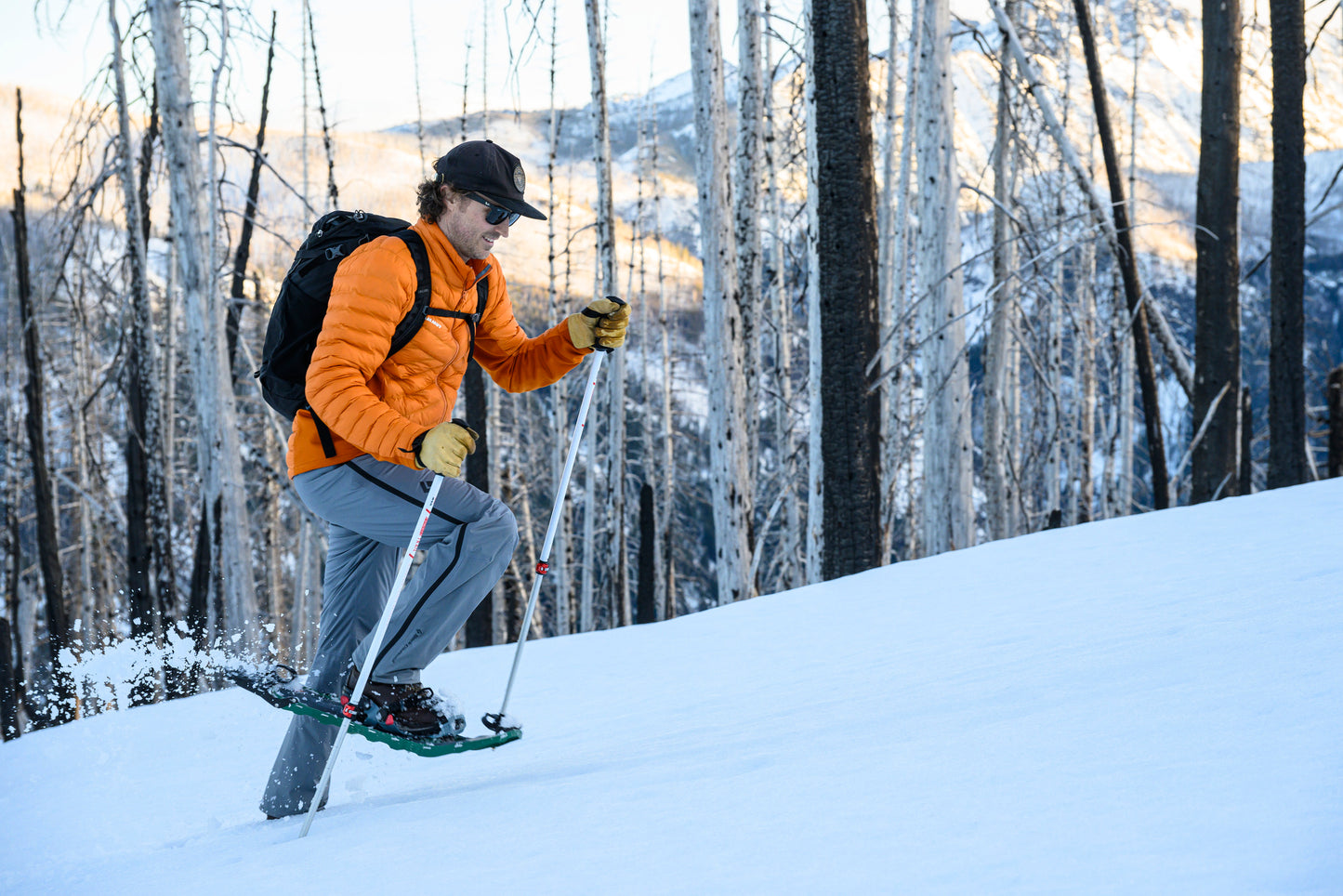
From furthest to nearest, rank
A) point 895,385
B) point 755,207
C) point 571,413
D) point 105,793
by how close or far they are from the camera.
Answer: point 571,413 → point 895,385 → point 755,207 → point 105,793

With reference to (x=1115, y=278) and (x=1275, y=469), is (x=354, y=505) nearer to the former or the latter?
(x=1275, y=469)

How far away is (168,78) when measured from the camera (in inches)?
307

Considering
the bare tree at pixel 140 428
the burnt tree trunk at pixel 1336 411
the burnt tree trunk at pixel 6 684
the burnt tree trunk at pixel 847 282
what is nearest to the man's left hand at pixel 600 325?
the burnt tree trunk at pixel 847 282

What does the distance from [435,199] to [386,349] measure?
592 mm

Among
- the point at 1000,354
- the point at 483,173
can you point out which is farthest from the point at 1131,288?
the point at 483,173

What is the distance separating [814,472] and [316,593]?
69.7 feet

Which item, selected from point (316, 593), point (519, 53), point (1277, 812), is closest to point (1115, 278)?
point (519, 53)

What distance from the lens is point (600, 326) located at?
360 cm

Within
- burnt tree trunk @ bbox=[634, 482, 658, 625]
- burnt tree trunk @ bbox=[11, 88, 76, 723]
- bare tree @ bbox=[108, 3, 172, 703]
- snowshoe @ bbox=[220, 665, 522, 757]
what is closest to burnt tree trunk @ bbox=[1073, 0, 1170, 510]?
burnt tree trunk @ bbox=[634, 482, 658, 625]

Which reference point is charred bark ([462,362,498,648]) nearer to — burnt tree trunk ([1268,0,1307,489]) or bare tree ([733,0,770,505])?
bare tree ([733,0,770,505])

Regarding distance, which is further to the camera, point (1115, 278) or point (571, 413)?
point (571, 413)

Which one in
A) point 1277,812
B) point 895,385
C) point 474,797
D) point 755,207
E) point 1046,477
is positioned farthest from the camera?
point 1046,477

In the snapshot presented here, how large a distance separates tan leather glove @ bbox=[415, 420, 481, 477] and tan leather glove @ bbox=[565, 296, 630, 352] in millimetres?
959

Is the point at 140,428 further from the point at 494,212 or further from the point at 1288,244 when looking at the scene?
Result: the point at 1288,244
